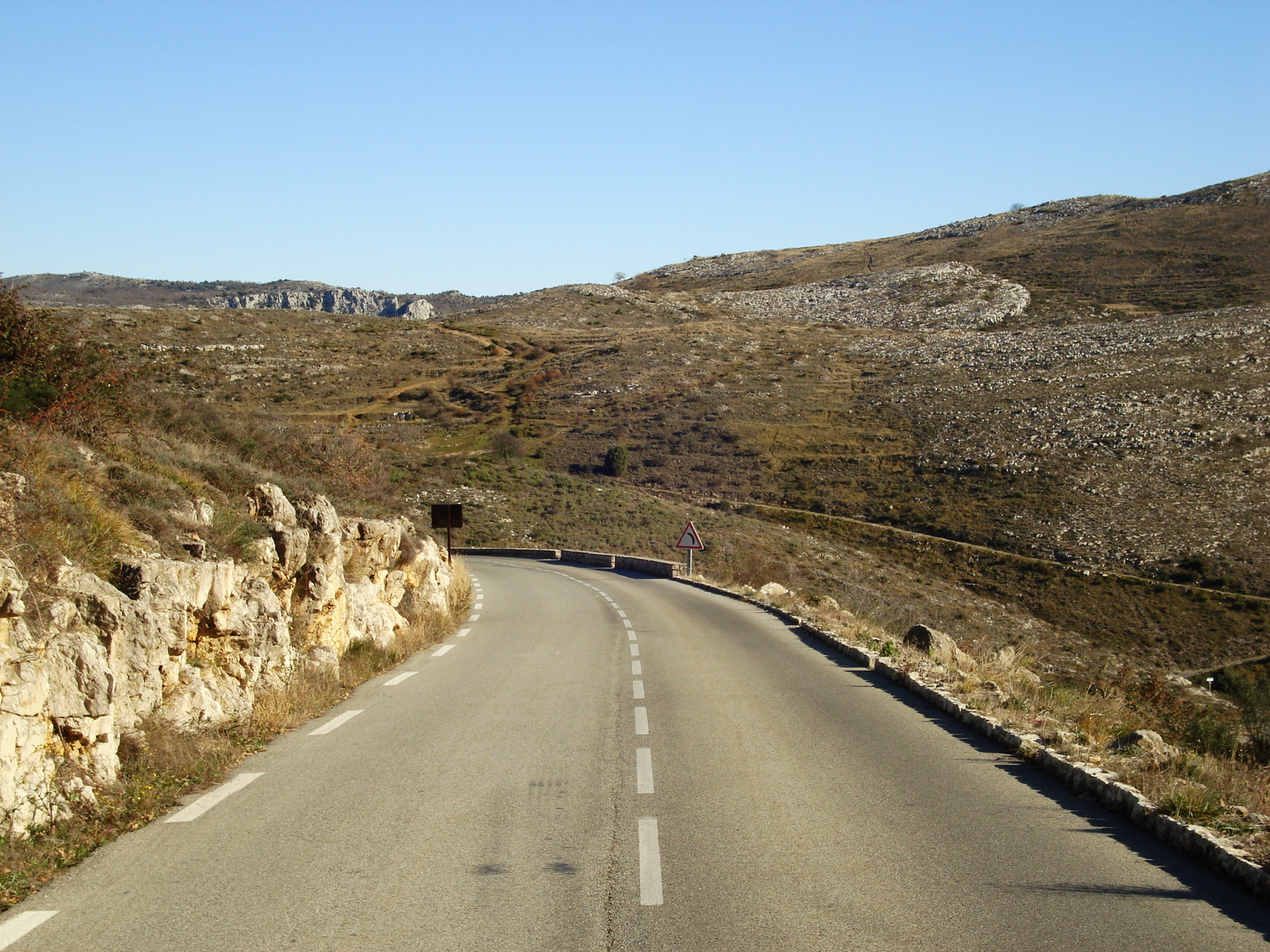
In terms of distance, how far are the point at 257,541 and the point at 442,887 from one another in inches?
237

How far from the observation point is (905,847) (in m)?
5.40

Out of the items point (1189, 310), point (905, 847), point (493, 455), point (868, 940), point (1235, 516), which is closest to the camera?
point (868, 940)

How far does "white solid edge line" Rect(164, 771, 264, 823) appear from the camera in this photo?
591 centimetres

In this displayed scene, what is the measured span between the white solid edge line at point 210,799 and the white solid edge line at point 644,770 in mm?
2928

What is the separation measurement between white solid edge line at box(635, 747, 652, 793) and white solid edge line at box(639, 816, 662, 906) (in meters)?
0.75

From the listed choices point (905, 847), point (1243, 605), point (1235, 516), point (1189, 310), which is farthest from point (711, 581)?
point (1189, 310)

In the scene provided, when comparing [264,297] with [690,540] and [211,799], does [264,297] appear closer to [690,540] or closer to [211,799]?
[690,540]

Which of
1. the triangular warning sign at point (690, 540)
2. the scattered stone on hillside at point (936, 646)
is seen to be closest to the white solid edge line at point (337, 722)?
the scattered stone on hillside at point (936, 646)

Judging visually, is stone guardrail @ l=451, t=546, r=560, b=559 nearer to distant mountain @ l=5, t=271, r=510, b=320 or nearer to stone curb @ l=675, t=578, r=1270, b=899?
stone curb @ l=675, t=578, r=1270, b=899

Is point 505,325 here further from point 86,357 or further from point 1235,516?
point 86,357

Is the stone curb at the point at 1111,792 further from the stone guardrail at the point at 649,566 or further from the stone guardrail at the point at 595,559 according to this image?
the stone guardrail at the point at 595,559

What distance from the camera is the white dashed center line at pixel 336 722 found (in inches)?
335

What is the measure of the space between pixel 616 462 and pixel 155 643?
2106 inches

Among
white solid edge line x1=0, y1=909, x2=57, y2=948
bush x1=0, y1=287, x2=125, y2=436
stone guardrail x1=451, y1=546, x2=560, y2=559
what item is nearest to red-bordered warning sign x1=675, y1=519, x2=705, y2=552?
stone guardrail x1=451, y1=546, x2=560, y2=559
